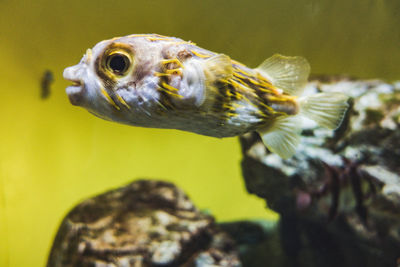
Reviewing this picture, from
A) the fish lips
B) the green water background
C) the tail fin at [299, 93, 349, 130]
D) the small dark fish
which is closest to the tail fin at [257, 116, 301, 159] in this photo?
the tail fin at [299, 93, 349, 130]

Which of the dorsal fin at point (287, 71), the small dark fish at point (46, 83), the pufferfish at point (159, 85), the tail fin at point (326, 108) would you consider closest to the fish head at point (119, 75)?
the pufferfish at point (159, 85)

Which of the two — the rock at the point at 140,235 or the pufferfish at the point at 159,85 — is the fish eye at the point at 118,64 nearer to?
the pufferfish at the point at 159,85

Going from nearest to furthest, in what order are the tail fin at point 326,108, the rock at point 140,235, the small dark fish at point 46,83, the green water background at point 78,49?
1. the tail fin at point 326,108
2. the rock at point 140,235
3. the green water background at point 78,49
4. the small dark fish at point 46,83

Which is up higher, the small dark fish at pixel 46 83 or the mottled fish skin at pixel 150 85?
the small dark fish at pixel 46 83

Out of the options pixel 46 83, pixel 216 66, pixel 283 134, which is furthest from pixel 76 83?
pixel 46 83

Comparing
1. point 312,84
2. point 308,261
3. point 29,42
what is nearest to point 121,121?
point 312,84

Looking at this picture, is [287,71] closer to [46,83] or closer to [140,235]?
[140,235]
